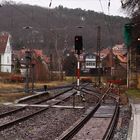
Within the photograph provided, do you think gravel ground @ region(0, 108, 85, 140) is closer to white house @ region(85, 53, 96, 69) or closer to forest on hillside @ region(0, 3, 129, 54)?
forest on hillside @ region(0, 3, 129, 54)

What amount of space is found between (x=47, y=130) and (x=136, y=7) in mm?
34197

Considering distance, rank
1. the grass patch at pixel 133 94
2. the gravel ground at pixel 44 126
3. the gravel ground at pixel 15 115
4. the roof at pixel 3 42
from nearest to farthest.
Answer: the gravel ground at pixel 44 126 → the gravel ground at pixel 15 115 → the grass patch at pixel 133 94 → the roof at pixel 3 42

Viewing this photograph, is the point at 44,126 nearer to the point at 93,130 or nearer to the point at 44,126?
the point at 44,126

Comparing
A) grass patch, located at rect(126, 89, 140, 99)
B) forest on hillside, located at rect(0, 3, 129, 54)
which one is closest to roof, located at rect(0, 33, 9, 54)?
forest on hillside, located at rect(0, 3, 129, 54)

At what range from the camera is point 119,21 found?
257 feet

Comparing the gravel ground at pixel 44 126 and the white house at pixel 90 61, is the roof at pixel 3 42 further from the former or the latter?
the gravel ground at pixel 44 126

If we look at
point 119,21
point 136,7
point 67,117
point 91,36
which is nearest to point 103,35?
point 91,36

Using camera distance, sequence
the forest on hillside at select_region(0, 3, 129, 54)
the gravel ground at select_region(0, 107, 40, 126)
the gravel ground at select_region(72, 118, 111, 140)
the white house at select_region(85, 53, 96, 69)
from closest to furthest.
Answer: the gravel ground at select_region(72, 118, 111, 140) → the gravel ground at select_region(0, 107, 40, 126) → the forest on hillside at select_region(0, 3, 129, 54) → the white house at select_region(85, 53, 96, 69)

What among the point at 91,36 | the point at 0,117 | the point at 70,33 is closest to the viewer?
the point at 0,117

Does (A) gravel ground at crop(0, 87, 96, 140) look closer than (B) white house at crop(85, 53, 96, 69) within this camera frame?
Yes

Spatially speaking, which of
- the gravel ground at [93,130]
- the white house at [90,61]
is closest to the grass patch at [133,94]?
the gravel ground at [93,130]

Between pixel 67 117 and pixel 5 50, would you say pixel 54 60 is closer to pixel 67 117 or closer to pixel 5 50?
pixel 5 50

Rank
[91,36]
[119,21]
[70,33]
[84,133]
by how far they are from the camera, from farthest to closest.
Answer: [91,36] → [70,33] → [119,21] → [84,133]

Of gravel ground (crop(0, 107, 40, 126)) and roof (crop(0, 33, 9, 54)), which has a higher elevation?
roof (crop(0, 33, 9, 54))
